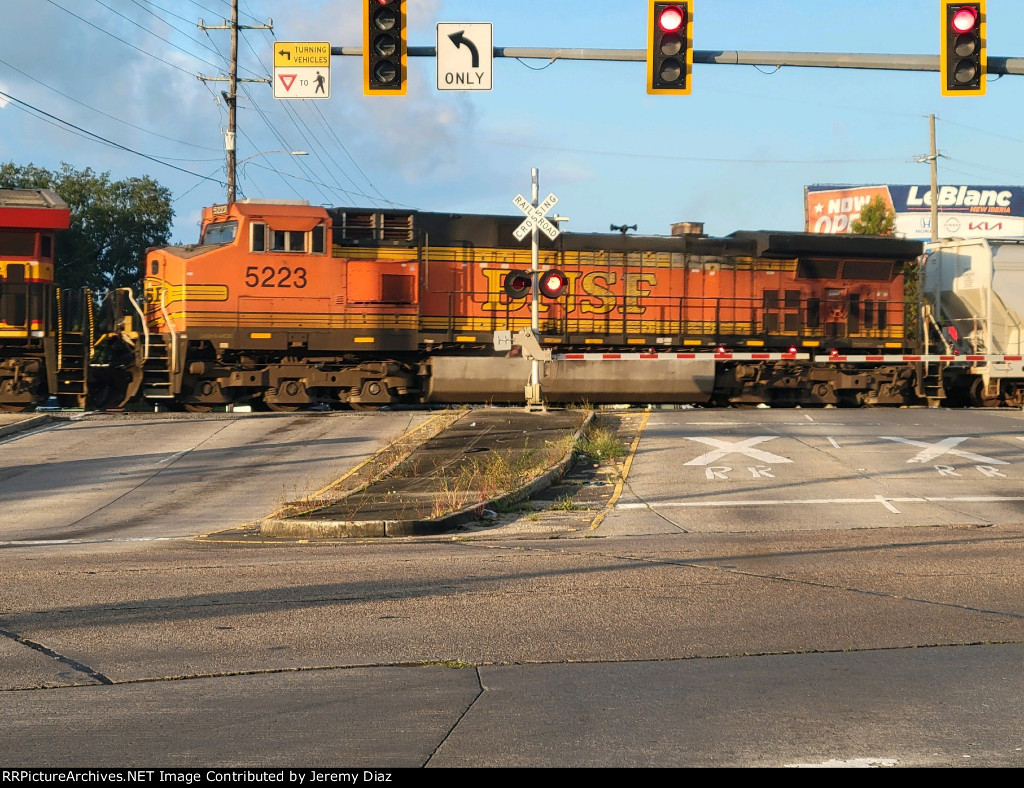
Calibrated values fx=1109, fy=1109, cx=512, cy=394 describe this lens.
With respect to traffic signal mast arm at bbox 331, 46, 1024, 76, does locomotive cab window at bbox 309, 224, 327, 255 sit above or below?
below

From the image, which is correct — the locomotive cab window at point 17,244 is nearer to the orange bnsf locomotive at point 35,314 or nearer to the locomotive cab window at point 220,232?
the orange bnsf locomotive at point 35,314

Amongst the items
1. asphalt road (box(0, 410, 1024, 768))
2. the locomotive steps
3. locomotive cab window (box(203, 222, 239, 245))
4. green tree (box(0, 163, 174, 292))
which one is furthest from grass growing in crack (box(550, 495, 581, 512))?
green tree (box(0, 163, 174, 292))

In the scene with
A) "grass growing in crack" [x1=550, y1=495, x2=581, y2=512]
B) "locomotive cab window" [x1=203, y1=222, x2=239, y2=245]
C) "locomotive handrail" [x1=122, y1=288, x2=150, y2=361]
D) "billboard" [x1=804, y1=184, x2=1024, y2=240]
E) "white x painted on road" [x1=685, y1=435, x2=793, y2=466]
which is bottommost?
"grass growing in crack" [x1=550, y1=495, x2=581, y2=512]

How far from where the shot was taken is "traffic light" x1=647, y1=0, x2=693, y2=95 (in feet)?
48.8

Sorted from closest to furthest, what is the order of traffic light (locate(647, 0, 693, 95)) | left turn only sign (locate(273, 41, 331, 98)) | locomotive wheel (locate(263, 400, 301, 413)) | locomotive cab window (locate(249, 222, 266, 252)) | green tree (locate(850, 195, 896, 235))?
traffic light (locate(647, 0, 693, 95)) < left turn only sign (locate(273, 41, 331, 98)) < locomotive cab window (locate(249, 222, 266, 252)) < locomotive wheel (locate(263, 400, 301, 413)) < green tree (locate(850, 195, 896, 235))

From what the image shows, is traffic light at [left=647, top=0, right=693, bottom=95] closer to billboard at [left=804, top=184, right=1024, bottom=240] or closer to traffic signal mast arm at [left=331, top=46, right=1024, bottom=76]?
traffic signal mast arm at [left=331, top=46, right=1024, bottom=76]

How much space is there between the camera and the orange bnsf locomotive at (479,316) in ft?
75.8

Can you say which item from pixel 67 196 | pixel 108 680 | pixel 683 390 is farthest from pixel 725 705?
pixel 67 196

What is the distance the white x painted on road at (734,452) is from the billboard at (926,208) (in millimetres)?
57872

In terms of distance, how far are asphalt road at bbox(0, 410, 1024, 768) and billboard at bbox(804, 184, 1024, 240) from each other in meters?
64.6

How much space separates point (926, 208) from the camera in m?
72.8

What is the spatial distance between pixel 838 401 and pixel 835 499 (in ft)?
45.3

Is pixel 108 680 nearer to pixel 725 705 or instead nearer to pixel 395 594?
pixel 395 594

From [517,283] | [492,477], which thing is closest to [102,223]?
[517,283]
